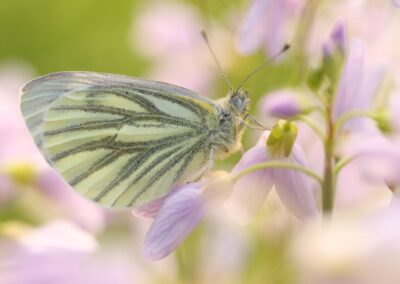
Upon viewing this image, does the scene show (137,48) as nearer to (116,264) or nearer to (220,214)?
(220,214)

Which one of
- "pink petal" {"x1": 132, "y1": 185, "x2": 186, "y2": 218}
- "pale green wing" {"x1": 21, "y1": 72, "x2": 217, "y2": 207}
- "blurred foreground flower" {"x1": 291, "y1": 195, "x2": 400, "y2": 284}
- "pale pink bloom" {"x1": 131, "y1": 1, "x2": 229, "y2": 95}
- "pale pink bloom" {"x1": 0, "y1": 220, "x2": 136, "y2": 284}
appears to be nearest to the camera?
"blurred foreground flower" {"x1": 291, "y1": 195, "x2": 400, "y2": 284}

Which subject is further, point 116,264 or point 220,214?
point 220,214

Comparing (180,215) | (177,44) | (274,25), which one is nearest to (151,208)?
(180,215)

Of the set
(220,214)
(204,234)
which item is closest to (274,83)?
(204,234)

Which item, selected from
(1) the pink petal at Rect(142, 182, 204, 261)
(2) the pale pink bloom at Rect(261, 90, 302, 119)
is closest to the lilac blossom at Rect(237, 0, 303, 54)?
(2) the pale pink bloom at Rect(261, 90, 302, 119)

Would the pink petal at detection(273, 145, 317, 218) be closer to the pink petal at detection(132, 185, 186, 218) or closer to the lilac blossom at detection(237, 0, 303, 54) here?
the pink petal at detection(132, 185, 186, 218)

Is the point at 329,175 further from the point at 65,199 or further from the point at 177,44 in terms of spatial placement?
the point at 177,44
